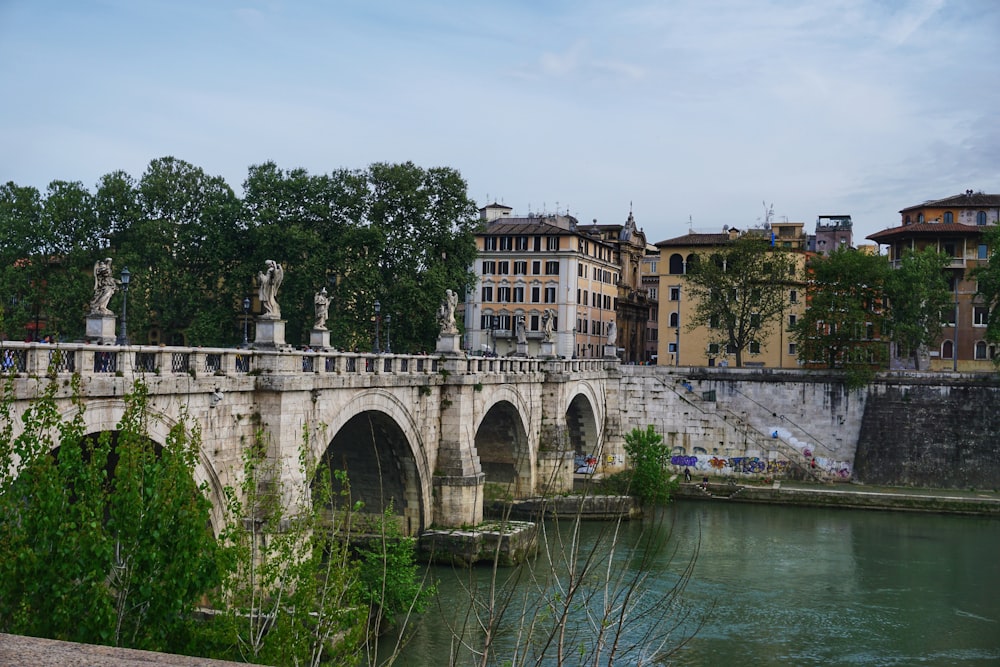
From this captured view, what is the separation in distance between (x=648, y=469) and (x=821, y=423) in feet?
53.9

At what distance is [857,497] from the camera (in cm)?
4716

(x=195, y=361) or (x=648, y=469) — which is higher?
(x=195, y=361)

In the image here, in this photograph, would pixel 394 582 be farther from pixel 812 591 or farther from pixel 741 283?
pixel 741 283

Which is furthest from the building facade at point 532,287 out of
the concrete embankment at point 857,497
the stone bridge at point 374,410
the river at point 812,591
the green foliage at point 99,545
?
the green foliage at point 99,545

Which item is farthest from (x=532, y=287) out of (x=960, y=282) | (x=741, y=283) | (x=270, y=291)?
(x=270, y=291)

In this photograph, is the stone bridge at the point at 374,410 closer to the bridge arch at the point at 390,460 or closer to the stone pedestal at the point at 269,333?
the bridge arch at the point at 390,460

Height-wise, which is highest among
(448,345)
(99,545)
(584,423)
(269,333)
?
(448,345)

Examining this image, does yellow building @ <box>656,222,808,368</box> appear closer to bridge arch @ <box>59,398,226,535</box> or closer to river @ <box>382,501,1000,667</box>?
river @ <box>382,501,1000,667</box>

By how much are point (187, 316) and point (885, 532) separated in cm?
3718

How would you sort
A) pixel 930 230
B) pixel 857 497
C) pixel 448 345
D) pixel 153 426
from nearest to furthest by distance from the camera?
pixel 153 426, pixel 448 345, pixel 857 497, pixel 930 230

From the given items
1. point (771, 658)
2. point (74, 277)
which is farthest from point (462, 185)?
point (771, 658)

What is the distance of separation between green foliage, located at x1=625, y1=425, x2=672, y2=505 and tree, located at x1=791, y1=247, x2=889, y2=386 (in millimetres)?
16433

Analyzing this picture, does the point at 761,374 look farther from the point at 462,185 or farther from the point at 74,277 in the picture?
the point at 74,277

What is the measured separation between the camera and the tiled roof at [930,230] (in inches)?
2405
